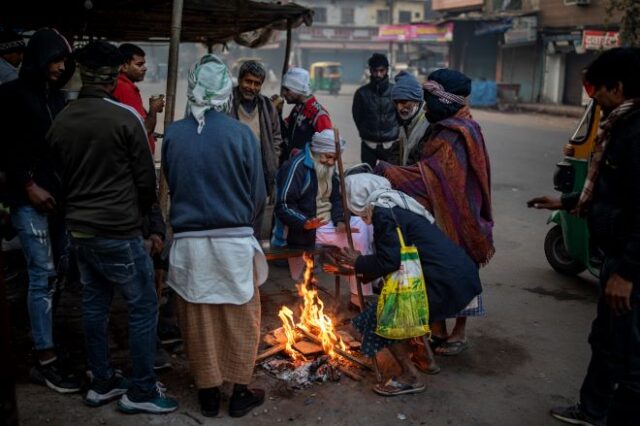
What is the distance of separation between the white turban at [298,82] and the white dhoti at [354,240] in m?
1.67

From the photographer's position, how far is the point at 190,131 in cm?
325

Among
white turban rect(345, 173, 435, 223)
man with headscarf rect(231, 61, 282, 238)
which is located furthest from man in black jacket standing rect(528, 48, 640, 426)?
man with headscarf rect(231, 61, 282, 238)

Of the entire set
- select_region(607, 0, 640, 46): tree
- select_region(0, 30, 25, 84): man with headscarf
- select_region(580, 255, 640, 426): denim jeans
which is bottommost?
select_region(580, 255, 640, 426): denim jeans

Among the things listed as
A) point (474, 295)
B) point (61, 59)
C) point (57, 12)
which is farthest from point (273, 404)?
point (57, 12)

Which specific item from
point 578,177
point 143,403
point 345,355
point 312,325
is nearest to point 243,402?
point 143,403

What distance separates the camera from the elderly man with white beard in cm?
479

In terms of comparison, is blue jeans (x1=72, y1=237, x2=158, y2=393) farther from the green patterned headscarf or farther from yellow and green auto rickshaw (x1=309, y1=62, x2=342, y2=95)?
yellow and green auto rickshaw (x1=309, y1=62, x2=342, y2=95)

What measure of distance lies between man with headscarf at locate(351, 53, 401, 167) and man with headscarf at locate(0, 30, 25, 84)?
14.1 feet

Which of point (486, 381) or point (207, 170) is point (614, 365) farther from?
point (207, 170)

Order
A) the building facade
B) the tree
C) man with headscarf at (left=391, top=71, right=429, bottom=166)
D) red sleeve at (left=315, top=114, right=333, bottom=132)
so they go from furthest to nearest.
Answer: the building facade
the tree
red sleeve at (left=315, top=114, right=333, bottom=132)
man with headscarf at (left=391, top=71, right=429, bottom=166)

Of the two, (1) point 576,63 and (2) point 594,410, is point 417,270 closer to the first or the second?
(2) point 594,410

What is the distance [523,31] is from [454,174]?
28820 mm

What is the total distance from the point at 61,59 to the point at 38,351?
1.78 m

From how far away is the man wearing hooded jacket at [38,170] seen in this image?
11.4 ft
